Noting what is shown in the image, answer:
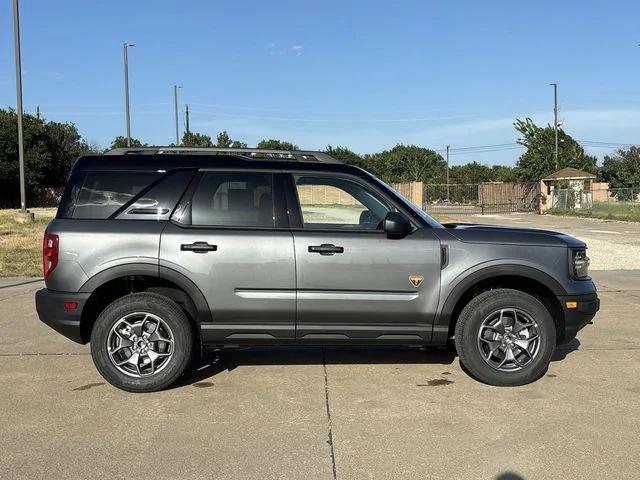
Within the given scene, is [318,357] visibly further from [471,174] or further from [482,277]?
[471,174]

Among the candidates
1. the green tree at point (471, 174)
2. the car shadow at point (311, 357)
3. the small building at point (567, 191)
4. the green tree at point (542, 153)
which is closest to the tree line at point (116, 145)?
the green tree at point (542, 153)

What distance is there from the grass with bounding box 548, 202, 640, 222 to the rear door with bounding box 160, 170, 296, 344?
27081 mm

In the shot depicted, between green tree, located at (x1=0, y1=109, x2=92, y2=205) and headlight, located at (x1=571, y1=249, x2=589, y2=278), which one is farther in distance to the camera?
green tree, located at (x1=0, y1=109, x2=92, y2=205)

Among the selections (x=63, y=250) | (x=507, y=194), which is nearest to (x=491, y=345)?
(x=63, y=250)

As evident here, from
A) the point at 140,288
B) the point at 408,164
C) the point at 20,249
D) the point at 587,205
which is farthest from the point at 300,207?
the point at 408,164

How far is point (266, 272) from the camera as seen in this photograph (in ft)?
16.3

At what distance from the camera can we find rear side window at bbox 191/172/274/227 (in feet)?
16.6

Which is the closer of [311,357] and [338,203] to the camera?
[338,203]

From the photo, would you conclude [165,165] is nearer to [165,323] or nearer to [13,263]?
[165,323]

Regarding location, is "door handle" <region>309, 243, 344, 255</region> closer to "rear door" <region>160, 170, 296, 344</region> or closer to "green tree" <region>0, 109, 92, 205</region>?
"rear door" <region>160, 170, 296, 344</region>

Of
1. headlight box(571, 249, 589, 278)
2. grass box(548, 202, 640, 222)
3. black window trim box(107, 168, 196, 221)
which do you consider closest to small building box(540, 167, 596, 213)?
grass box(548, 202, 640, 222)

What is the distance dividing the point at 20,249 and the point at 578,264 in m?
14.7

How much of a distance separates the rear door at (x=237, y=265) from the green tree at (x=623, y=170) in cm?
5822

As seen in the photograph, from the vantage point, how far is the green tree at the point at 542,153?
5191 centimetres
